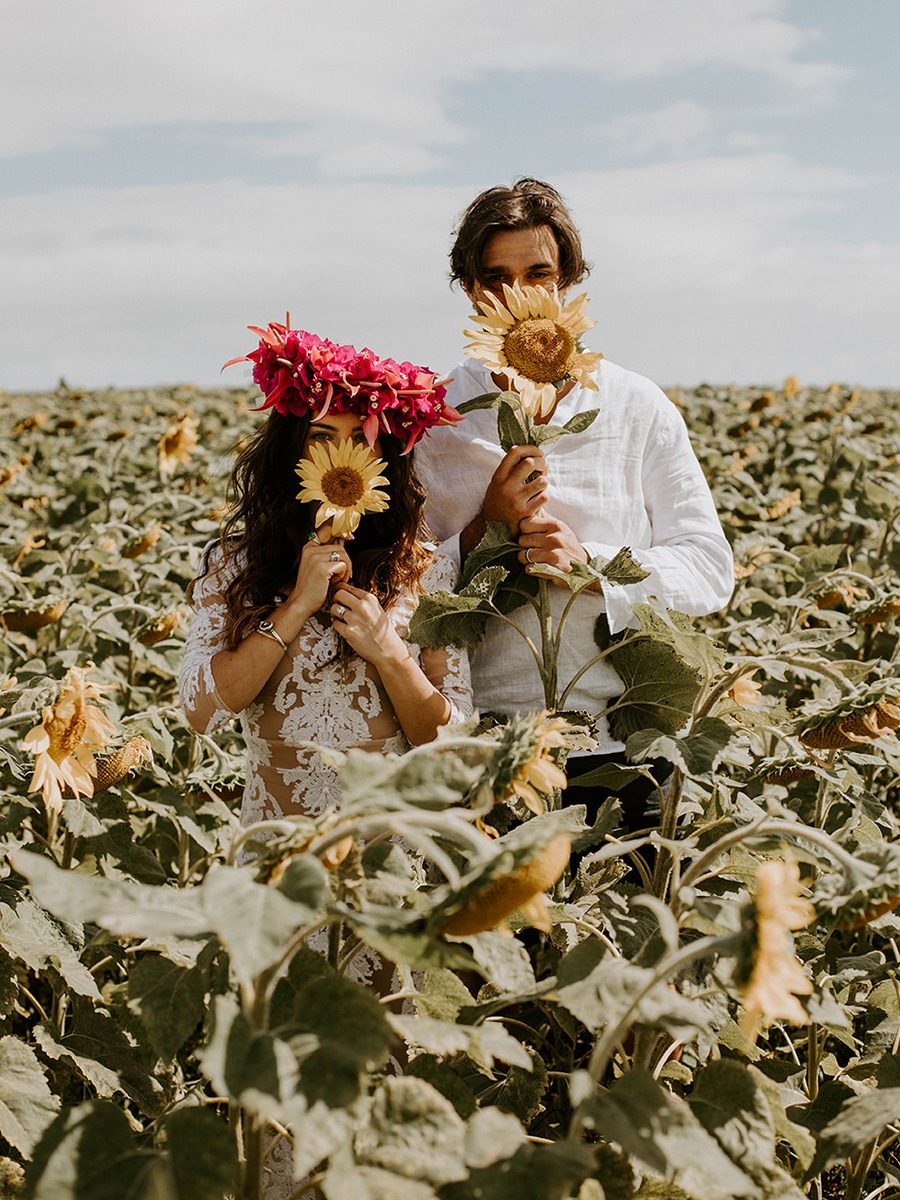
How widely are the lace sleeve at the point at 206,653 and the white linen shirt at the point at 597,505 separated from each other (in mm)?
421

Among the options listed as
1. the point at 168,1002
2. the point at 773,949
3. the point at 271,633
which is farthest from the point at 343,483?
the point at 773,949

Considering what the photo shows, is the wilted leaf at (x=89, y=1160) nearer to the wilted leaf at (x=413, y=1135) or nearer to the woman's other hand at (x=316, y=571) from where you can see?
the wilted leaf at (x=413, y=1135)

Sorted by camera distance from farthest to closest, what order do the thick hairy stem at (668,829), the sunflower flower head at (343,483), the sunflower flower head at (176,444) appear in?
the sunflower flower head at (176,444) < the sunflower flower head at (343,483) < the thick hairy stem at (668,829)

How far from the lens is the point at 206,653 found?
2.17 meters

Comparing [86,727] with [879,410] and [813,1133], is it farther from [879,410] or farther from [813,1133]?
[879,410]

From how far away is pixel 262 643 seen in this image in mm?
2082

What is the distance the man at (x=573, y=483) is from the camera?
2.28 metres

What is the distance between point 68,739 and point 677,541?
1.16 meters

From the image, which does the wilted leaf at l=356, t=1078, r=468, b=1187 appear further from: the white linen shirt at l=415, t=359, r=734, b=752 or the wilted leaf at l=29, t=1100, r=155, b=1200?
the white linen shirt at l=415, t=359, r=734, b=752

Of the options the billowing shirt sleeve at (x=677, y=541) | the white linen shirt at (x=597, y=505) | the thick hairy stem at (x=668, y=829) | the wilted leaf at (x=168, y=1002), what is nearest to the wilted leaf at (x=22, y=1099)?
the wilted leaf at (x=168, y=1002)

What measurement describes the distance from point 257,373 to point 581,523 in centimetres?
67

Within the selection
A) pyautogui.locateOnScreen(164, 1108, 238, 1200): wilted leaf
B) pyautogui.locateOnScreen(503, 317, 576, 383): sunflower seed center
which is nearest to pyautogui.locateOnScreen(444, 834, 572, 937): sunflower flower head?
pyautogui.locateOnScreen(164, 1108, 238, 1200): wilted leaf

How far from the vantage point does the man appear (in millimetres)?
2277

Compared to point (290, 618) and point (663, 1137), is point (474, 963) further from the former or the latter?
point (290, 618)
